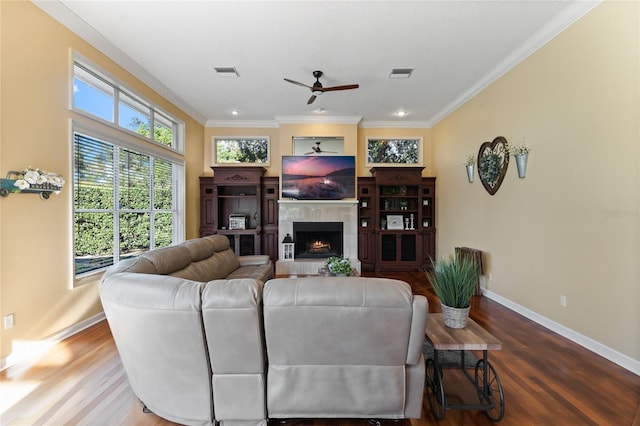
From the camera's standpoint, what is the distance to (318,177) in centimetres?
565

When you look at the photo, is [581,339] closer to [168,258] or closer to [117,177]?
[168,258]

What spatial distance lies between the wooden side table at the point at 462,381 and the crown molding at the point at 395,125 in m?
4.91

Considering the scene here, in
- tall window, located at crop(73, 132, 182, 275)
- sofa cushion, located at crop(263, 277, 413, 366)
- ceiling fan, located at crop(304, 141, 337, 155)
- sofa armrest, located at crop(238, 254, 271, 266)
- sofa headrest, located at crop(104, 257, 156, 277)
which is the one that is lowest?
sofa armrest, located at crop(238, 254, 271, 266)

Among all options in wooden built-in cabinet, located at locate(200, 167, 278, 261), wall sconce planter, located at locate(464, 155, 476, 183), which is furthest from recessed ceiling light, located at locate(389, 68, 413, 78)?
wooden built-in cabinet, located at locate(200, 167, 278, 261)

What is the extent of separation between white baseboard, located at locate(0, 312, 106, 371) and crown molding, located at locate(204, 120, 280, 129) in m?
Result: 4.50

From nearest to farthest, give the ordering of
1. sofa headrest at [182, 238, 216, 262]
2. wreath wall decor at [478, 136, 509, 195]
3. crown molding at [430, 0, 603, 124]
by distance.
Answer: crown molding at [430, 0, 603, 124] → sofa headrest at [182, 238, 216, 262] → wreath wall decor at [478, 136, 509, 195]

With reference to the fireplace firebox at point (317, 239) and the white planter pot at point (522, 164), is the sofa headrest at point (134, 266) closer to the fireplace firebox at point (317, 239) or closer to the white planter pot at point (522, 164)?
the fireplace firebox at point (317, 239)

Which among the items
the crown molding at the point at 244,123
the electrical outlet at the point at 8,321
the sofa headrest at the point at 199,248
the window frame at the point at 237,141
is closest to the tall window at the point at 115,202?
the electrical outlet at the point at 8,321

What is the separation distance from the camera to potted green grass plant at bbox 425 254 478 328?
1786 millimetres

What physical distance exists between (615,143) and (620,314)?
1.47 m

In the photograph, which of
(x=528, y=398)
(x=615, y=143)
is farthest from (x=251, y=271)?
(x=615, y=143)

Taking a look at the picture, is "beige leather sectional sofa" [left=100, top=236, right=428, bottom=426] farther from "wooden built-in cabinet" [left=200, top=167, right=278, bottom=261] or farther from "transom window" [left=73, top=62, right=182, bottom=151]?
"wooden built-in cabinet" [left=200, top=167, right=278, bottom=261]

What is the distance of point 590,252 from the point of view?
255 cm

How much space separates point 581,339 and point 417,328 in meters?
2.45
